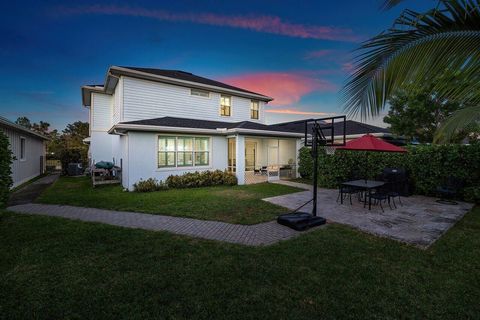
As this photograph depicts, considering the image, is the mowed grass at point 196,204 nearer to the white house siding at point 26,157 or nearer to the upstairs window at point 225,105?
the white house siding at point 26,157

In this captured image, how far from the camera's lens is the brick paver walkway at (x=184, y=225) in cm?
496

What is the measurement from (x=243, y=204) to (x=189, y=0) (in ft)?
33.6

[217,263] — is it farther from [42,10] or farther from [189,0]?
[42,10]

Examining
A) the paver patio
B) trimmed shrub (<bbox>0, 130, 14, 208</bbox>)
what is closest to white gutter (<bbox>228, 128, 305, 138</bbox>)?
the paver patio

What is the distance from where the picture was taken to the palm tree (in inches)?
70.8

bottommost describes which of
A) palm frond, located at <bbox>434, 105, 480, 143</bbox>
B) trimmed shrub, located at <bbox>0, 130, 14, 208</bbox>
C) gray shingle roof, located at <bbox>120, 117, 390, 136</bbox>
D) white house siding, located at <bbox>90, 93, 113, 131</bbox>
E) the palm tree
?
trimmed shrub, located at <bbox>0, 130, 14, 208</bbox>

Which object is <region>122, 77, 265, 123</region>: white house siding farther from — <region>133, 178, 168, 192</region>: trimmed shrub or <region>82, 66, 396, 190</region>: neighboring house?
<region>133, 178, 168, 192</region>: trimmed shrub

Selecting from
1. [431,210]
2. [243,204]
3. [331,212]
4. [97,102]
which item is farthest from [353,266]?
[97,102]

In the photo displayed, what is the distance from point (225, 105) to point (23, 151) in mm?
13696

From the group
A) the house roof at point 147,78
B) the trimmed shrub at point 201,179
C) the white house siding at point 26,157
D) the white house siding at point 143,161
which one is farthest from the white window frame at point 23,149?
the trimmed shrub at point 201,179

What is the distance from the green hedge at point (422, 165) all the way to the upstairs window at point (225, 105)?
7.91m

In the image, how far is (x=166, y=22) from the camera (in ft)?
40.2

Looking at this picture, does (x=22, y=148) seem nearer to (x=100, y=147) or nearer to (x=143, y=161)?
(x=100, y=147)

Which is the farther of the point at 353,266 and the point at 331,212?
the point at 331,212
